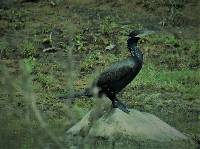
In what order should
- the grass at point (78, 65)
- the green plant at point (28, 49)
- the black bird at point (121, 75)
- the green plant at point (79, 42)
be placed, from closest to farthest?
the black bird at point (121, 75), the grass at point (78, 65), the green plant at point (28, 49), the green plant at point (79, 42)

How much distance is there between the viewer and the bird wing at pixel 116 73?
12.8 meters

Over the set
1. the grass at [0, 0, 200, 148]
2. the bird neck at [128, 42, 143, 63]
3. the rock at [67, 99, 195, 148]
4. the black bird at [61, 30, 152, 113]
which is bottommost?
the grass at [0, 0, 200, 148]

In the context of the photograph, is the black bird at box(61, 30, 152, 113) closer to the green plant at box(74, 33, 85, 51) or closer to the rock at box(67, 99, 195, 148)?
the rock at box(67, 99, 195, 148)

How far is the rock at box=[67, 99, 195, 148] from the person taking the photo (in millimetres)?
12250

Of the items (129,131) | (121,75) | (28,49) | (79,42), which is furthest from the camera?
(79,42)

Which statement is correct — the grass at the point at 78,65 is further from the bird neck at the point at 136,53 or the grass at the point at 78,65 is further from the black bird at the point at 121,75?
the bird neck at the point at 136,53

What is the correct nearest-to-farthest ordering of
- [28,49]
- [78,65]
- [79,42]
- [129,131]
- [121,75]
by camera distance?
[129,131]
[121,75]
[78,65]
[28,49]
[79,42]

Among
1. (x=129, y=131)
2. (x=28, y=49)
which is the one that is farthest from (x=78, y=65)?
(x=129, y=131)

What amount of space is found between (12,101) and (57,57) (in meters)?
4.31

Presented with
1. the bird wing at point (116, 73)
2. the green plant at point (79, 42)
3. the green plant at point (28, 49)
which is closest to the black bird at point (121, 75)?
the bird wing at point (116, 73)

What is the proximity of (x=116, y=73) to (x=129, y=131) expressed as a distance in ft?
3.67

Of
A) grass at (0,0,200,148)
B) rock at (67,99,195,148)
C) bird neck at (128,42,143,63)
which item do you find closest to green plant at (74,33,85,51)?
grass at (0,0,200,148)

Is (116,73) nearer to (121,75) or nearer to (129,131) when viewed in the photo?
(121,75)

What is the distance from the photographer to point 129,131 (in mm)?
12430
